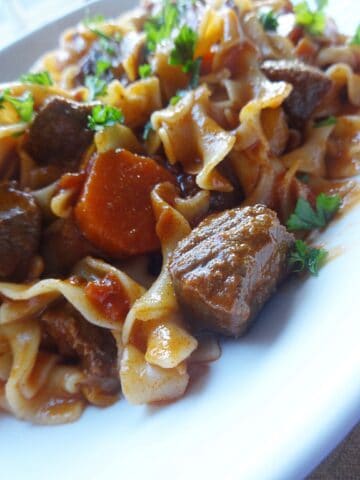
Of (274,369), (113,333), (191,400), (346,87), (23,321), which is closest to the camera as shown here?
(274,369)

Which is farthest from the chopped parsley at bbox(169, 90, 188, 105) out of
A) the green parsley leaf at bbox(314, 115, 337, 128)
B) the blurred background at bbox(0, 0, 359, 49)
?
the blurred background at bbox(0, 0, 359, 49)

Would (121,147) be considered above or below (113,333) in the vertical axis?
above

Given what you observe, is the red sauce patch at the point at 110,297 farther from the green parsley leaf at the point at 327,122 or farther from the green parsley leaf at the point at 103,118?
the green parsley leaf at the point at 327,122

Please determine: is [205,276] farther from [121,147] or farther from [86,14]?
[86,14]

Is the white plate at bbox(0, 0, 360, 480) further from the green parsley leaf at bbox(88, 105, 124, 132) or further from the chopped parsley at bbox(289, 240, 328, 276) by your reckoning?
the green parsley leaf at bbox(88, 105, 124, 132)

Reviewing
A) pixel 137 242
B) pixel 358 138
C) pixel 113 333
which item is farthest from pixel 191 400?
pixel 358 138

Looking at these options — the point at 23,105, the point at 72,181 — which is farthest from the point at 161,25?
the point at 72,181

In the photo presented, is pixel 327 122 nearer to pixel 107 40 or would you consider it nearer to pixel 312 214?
pixel 312 214

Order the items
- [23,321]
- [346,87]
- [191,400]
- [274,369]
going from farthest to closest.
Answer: [346,87]
[23,321]
[191,400]
[274,369]
